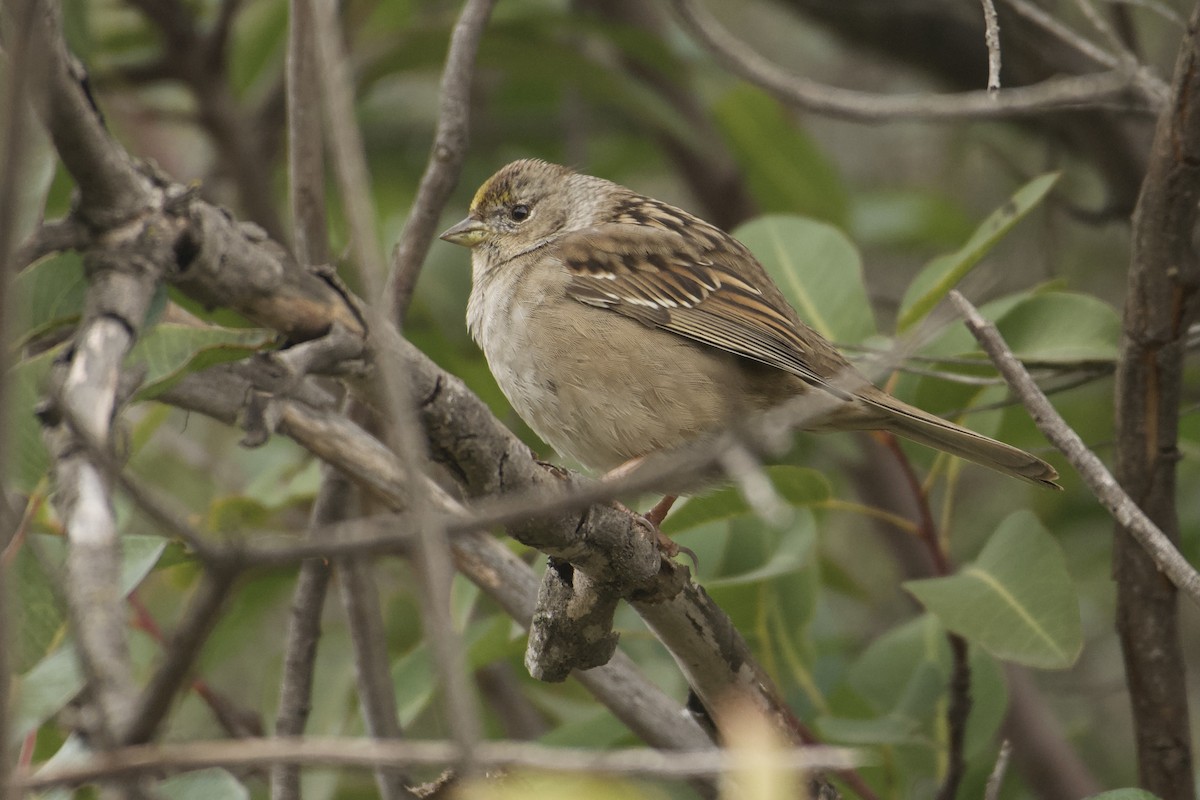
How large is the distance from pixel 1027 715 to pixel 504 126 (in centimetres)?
342

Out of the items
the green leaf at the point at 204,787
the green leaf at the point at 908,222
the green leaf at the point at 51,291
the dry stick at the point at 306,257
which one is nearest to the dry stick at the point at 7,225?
the green leaf at the point at 204,787

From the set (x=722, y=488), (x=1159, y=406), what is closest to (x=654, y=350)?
(x=722, y=488)

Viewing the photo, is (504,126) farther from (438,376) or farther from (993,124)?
(438,376)

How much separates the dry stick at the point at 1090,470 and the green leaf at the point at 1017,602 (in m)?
0.41

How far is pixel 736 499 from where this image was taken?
3344 mm

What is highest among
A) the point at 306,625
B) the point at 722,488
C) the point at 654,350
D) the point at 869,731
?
the point at 654,350

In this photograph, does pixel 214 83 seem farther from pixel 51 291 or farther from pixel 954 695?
pixel 954 695

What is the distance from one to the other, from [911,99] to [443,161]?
1.37m

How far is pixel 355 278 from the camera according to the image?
466cm

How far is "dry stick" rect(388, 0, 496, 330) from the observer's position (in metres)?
3.47

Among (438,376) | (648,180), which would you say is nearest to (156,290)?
(438,376)

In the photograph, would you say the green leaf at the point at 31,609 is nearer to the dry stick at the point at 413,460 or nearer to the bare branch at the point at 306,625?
the bare branch at the point at 306,625

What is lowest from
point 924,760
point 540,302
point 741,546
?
point 924,760

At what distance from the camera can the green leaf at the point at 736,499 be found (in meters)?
3.31
